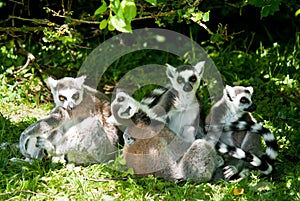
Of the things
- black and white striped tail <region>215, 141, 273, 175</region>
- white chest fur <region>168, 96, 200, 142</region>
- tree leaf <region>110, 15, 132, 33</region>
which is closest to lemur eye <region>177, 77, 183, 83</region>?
white chest fur <region>168, 96, 200, 142</region>

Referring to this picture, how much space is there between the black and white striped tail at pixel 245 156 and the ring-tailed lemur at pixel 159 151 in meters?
0.09

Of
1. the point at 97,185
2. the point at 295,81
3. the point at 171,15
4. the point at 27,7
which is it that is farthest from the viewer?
the point at 27,7

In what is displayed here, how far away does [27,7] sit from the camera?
324 inches

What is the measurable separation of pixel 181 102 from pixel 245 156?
1.01m

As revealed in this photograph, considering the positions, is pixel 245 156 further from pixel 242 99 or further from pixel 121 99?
pixel 121 99

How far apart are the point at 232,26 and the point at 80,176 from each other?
14.7 feet

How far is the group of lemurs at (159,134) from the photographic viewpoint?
5191 millimetres

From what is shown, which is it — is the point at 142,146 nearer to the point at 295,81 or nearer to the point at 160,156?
the point at 160,156

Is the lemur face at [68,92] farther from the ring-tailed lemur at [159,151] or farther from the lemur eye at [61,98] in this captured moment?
the ring-tailed lemur at [159,151]

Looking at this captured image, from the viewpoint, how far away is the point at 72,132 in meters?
5.38

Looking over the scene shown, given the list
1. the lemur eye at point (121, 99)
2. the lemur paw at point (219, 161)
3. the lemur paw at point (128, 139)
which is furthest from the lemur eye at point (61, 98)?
the lemur paw at point (219, 161)

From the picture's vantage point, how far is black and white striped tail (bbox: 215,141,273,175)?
5117 millimetres

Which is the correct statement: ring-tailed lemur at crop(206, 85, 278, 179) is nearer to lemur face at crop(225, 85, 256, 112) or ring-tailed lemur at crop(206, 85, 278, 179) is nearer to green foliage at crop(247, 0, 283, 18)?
lemur face at crop(225, 85, 256, 112)

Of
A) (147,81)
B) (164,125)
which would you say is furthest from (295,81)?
(164,125)
